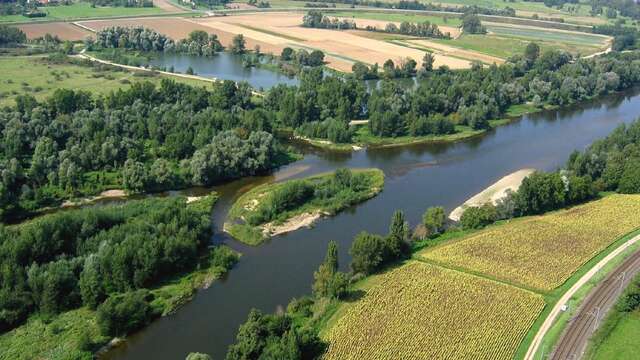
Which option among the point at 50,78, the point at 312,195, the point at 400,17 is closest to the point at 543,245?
the point at 312,195

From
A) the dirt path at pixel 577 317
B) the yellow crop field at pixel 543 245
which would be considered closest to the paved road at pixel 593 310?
the dirt path at pixel 577 317

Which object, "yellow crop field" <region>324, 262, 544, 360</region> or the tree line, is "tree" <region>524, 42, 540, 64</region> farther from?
"yellow crop field" <region>324, 262, 544, 360</region>

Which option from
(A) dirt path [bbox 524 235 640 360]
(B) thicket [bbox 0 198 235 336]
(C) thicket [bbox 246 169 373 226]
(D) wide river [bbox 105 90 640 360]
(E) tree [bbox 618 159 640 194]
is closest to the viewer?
(A) dirt path [bbox 524 235 640 360]

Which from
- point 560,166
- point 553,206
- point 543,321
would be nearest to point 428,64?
point 560,166

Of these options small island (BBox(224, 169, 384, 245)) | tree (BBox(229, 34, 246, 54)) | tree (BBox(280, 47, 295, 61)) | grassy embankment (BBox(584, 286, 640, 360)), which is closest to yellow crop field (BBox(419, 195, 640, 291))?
grassy embankment (BBox(584, 286, 640, 360))

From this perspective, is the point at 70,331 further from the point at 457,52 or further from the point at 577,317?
the point at 457,52

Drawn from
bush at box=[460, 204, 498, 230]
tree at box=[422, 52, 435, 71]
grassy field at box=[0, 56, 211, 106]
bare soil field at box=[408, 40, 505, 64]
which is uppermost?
bare soil field at box=[408, 40, 505, 64]

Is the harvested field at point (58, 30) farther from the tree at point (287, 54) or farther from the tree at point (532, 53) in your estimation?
the tree at point (532, 53)
